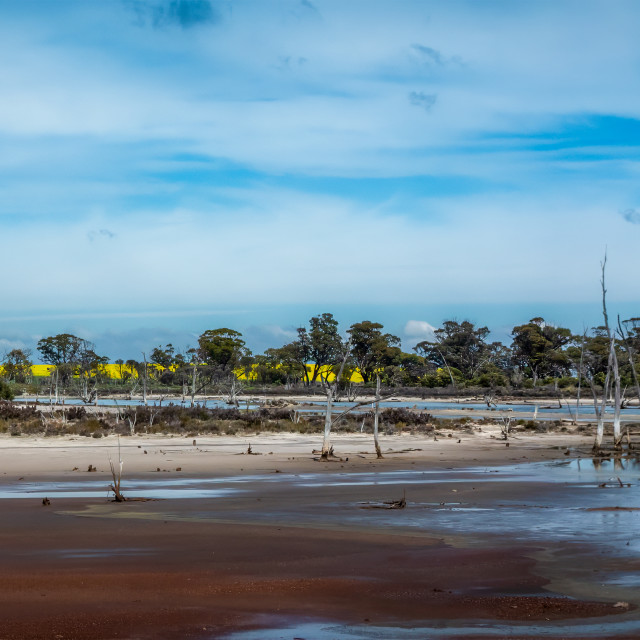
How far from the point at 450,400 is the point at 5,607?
92271 millimetres

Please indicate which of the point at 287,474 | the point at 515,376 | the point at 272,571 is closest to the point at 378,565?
the point at 272,571

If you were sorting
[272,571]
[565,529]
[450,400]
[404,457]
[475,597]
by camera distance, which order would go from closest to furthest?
[475,597] < [272,571] < [565,529] < [404,457] < [450,400]

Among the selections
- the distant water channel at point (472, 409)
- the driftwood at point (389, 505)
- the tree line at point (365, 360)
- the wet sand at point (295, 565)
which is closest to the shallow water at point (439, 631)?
the wet sand at point (295, 565)

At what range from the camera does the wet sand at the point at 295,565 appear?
9344mm

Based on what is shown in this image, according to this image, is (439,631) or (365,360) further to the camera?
(365,360)

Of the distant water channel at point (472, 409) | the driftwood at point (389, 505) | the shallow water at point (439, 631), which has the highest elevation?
the shallow water at point (439, 631)

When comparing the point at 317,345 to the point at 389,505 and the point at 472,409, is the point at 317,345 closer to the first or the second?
the point at 472,409

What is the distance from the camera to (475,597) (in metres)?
10.5

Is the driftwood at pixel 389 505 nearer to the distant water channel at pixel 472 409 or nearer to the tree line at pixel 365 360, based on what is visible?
the distant water channel at pixel 472 409

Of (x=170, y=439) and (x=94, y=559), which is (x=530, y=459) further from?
(x=94, y=559)

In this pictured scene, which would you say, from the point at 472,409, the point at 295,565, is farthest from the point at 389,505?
the point at 472,409

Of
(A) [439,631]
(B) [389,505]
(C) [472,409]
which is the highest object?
(A) [439,631]

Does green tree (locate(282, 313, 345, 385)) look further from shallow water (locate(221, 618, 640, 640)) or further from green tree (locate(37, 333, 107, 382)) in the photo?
shallow water (locate(221, 618, 640, 640))

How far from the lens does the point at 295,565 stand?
1226 cm
